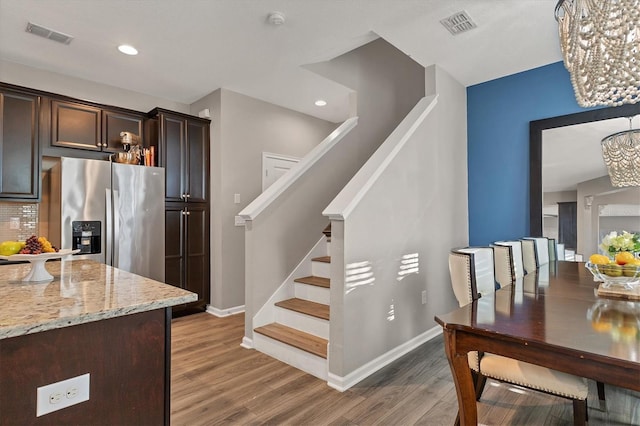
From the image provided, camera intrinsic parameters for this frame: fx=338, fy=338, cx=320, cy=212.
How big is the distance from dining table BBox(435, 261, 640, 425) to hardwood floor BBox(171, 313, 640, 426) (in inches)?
28.3

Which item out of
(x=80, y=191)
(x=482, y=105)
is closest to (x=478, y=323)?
Answer: (x=482, y=105)

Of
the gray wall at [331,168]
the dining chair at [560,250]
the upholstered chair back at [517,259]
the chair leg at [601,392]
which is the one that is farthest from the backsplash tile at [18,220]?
the dining chair at [560,250]

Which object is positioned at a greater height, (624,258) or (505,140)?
(505,140)

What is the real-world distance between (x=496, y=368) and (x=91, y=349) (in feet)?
5.48

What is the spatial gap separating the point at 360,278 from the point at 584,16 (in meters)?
1.84

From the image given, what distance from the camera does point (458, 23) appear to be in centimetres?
258

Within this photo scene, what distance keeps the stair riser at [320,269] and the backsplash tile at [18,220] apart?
2785mm

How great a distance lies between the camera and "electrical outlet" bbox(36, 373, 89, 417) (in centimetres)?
95

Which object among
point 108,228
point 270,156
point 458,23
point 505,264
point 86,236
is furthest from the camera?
point 270,156

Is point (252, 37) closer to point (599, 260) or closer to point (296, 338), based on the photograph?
point (296, 338)

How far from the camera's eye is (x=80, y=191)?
319 cm

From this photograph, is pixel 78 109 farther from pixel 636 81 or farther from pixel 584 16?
pixel 636 81

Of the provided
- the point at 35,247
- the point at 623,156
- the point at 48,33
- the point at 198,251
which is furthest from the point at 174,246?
the point at 623,156

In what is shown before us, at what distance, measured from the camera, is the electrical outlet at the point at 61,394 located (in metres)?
0.95
